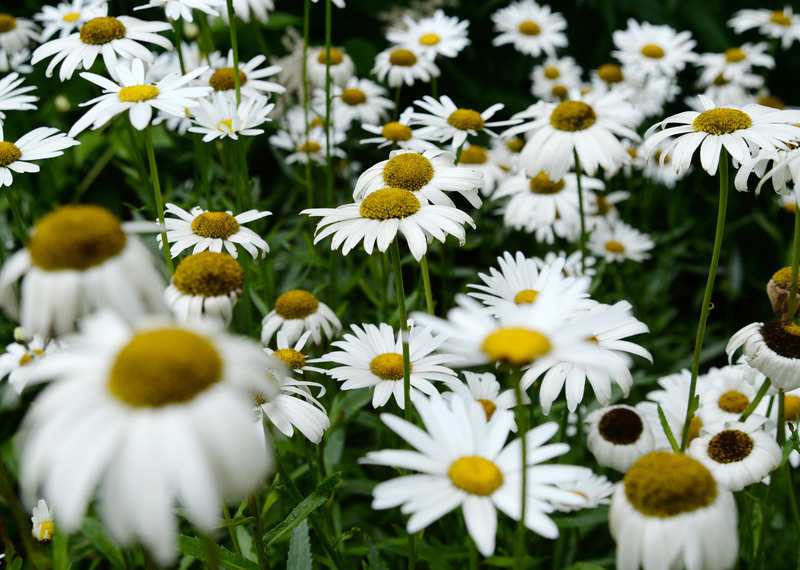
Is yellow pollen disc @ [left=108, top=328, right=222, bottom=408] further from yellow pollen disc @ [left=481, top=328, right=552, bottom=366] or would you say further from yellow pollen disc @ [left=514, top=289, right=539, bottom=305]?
yellow pollen disc @ [left=514, top=289, right=539, bottom=305]

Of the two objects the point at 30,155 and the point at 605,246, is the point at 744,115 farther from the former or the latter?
the point at 30,155

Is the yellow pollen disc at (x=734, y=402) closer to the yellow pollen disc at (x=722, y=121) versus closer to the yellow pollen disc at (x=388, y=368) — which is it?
the yellow pollen disc at (x=722, y=121)

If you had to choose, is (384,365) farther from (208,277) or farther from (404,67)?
(404,67)

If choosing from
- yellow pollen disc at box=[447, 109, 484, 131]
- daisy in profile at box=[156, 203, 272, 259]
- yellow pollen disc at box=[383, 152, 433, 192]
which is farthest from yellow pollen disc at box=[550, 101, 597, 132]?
daisy in profile at box=[156, 203, 272, 259]

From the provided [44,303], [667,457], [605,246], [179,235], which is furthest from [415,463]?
[605,246]

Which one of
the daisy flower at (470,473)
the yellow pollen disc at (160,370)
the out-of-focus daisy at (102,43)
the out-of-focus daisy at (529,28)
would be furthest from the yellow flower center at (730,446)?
the out-of-focus daisy at (529,28)

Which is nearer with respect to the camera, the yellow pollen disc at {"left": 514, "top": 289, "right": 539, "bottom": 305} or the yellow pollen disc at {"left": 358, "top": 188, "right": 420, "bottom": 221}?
the yellow pollen disc at {"left": 358, "top": 188, "right": 420, "bottom": 221}
